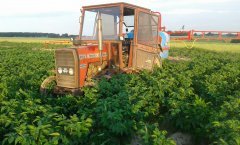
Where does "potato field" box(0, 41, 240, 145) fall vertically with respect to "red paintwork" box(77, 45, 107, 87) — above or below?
below

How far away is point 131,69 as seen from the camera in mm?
7398

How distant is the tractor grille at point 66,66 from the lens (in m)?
6.34

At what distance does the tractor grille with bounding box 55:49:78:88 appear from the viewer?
634cm

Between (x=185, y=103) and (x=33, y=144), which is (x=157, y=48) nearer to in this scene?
(x=185, y=103)

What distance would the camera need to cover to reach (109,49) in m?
6.95

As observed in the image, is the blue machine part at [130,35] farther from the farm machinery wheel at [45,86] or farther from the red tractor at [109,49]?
the farm machinery wheel at [45,86]

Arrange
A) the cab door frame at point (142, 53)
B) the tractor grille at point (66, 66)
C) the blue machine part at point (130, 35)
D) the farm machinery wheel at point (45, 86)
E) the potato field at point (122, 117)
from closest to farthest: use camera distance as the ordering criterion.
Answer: the potato field at point (122, 117) → the tractor grille at point (66, 66) → the farm machinery wheel at point (45, 86) → the cab door frame at point (142, 53) → the blue machine part at point (130, 35)

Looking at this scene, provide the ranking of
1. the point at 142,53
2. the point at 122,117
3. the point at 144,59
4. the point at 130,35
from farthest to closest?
the point at 144,59 → the point at 142,53 → the point at 130,35 → the point at 122,117

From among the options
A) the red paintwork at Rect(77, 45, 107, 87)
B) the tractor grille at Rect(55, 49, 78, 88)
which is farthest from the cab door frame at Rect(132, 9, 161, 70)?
the tractor grille at Rect(55, 49, 78, 88)

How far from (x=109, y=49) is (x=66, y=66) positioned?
1118mm

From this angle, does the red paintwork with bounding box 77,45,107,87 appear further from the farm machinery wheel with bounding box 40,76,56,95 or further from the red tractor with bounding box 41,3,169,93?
the farm machinery wheel with bounding box 40,76,56,95

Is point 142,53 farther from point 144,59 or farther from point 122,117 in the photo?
point 122,117

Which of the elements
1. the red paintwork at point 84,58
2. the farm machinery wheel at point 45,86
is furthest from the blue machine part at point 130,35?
the farm machinery wheel at point 45,86

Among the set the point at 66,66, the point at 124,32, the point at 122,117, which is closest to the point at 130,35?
the point at 124,32
